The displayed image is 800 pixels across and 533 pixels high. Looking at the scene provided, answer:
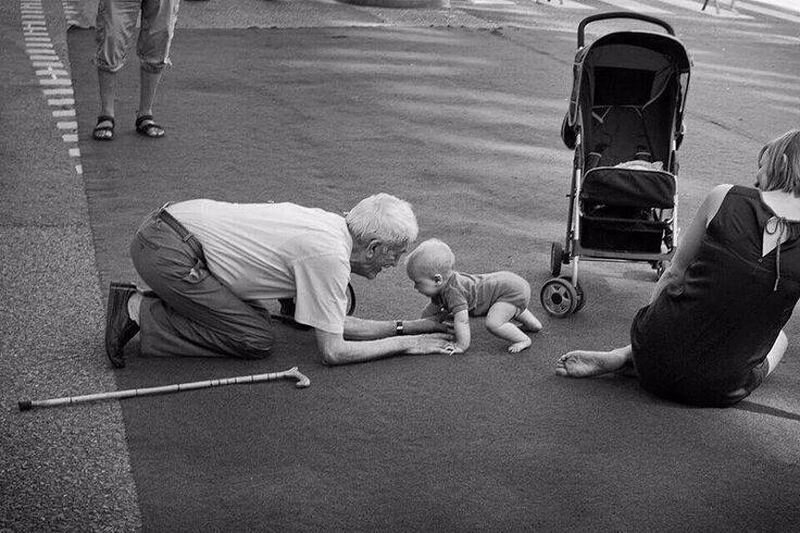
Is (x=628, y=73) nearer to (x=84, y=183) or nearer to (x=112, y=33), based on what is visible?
(x=84, y=183)

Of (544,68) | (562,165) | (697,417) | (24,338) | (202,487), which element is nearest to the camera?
(202,487)

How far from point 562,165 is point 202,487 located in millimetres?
5486

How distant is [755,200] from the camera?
16.0ft

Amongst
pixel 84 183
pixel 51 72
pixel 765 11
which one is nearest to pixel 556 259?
pixel 84 183

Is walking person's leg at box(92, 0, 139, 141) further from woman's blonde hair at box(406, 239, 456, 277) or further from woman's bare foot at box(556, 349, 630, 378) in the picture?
woman's bare foot at box(556, 349, 630, 378)

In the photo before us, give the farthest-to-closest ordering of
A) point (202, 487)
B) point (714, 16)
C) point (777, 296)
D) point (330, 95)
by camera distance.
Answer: point (714, 16)
point (330, 95)
point (777, 296)
point (202, 487)

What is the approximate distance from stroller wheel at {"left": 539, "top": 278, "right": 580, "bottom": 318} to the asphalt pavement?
11 cm

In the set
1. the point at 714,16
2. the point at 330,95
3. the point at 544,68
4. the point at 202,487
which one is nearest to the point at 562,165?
the point at 330,95

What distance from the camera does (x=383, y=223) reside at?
5.23 m

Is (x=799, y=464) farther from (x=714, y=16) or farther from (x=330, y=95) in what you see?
(x=714, y=16)

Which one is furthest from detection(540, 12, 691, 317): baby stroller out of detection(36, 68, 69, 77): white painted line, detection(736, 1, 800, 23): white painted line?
detection(736, 1, 800, 23): white painted line

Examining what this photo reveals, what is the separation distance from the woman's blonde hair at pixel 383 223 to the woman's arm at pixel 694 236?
112cm

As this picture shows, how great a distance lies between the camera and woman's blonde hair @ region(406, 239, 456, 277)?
5547mm

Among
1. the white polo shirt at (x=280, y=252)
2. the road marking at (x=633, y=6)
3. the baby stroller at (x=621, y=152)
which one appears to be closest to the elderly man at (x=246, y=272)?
the white polo shirt at (x=280, y=252)
